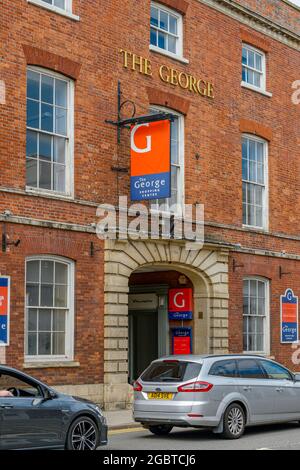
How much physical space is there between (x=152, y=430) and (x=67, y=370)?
11.9 feet

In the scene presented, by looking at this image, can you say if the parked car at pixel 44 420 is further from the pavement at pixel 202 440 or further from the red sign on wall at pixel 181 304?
the red sign on wall at pixel 181 304

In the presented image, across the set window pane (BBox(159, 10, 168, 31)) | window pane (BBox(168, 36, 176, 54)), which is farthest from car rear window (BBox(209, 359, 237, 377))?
window pane (BBox(159, 10, 168, 31))

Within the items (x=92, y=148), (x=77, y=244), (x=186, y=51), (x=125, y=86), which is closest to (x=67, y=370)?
(x=77, y=244)

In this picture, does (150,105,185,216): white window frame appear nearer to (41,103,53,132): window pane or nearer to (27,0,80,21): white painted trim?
(27,0,80,21): white painted trim

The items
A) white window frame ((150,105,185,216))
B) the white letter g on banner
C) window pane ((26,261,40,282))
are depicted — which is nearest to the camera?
window pane ((26,261,40,282))

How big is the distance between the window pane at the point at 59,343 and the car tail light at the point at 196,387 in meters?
4.92

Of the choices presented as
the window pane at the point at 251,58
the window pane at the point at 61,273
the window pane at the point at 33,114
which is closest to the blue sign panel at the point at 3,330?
the window pane at the point at 61,273

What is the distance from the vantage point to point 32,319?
18.8m

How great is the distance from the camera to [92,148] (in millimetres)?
20203

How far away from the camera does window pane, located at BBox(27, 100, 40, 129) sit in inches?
749

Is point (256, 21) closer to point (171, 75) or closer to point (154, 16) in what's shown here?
point (154, 16)

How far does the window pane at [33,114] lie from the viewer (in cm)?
1902

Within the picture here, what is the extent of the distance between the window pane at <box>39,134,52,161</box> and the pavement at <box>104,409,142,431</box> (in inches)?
229

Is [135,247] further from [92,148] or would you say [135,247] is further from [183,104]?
[183,104]
